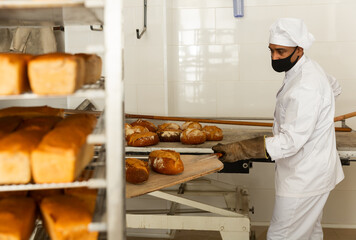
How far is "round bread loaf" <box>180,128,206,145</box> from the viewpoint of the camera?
9.32ft

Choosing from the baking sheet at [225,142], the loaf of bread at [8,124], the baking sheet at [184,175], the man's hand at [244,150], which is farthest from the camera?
the baking sheet at [225,142]

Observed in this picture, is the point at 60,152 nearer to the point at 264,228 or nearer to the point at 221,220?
the point at 221,220

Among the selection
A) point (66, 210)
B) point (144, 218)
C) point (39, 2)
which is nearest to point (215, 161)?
point (144, 218)

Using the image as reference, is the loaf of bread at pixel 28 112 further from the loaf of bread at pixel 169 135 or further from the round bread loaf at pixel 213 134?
the round bread loaf at pixel 213 134

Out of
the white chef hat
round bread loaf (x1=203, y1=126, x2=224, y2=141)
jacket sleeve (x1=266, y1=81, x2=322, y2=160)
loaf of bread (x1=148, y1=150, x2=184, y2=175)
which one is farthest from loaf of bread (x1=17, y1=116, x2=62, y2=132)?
round bread loaf (x1=203, y1=126, x2=224, y2=141)

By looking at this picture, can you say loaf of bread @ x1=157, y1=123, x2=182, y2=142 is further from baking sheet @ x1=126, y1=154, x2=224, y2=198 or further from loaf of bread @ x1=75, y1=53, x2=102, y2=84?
loaf of bread @ x1=75, y1=53, x2=102, y2=84

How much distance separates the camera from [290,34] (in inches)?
93.8

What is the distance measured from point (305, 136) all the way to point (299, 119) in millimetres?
115

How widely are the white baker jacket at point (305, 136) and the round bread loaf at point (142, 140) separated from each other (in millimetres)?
851

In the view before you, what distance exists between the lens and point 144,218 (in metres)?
2.60

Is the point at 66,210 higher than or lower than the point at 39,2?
lower

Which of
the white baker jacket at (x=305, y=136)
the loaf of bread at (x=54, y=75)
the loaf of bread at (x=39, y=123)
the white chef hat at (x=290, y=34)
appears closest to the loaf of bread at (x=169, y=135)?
the white baker jacket at (x=305, y=136)

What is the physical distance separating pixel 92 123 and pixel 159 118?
2.07 metres

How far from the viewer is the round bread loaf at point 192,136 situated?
284 cm
